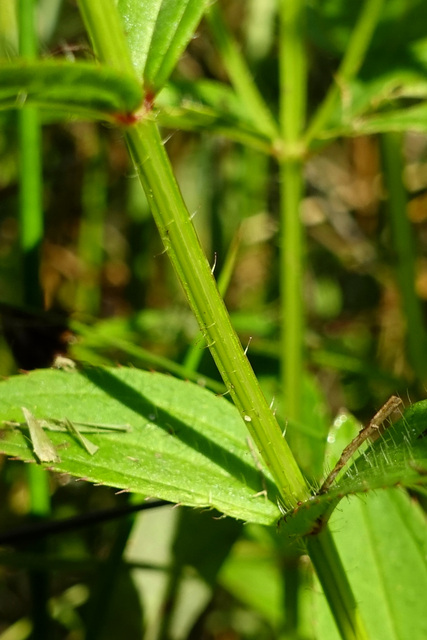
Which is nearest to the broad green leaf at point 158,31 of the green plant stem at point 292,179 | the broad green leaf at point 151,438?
the broad green leaf at point 151,438

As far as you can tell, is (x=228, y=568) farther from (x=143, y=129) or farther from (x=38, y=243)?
(x=143, y=129)

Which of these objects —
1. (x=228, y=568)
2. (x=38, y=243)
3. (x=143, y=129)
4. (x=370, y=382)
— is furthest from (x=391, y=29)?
(x=228, y=568)

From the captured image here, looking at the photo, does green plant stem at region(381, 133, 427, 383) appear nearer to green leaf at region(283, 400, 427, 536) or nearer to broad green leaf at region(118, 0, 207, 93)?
green leaf at region(283, 400, 427, 536)

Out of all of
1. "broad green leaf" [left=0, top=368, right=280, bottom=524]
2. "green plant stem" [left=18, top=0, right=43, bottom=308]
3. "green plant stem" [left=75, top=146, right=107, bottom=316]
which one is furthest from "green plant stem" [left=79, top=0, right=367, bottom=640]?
"green plant stem" [left=75, top=146, right=107, bottom=316]

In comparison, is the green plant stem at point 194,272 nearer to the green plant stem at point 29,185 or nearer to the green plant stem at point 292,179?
the green plant stem at point 29,185

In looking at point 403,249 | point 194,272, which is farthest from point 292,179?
point 194,272

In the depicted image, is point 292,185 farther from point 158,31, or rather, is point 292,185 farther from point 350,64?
point 158,31
